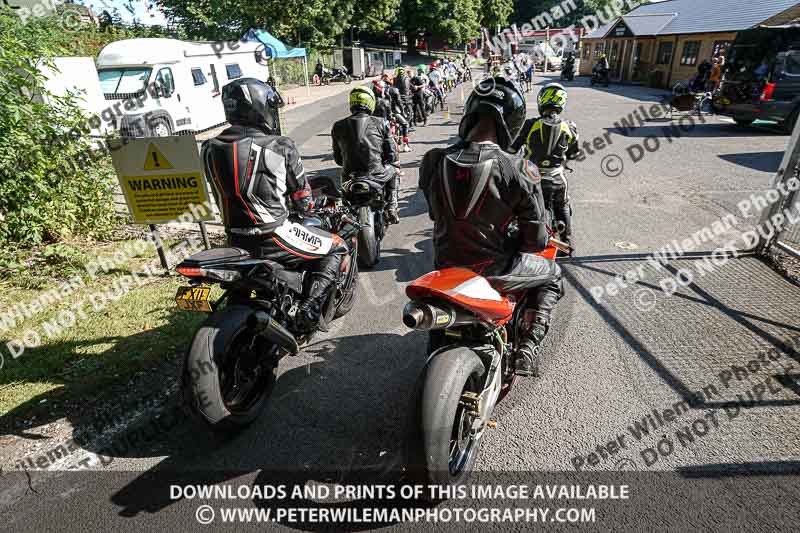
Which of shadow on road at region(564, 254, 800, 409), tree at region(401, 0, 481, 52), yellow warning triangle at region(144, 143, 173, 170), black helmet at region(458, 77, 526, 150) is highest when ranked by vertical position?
tree at region(401, 0, 481, 52)

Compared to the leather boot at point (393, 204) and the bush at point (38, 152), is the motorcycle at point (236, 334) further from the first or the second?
the bush at point (38, 152)

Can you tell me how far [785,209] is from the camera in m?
5.34

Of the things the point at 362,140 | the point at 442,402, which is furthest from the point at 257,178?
the point at 362,140

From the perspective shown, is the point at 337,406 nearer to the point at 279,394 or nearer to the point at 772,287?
the point at 279,394

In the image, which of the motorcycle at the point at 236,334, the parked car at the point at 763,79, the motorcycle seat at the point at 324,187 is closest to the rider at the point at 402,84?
the parked car at the point at 763,79

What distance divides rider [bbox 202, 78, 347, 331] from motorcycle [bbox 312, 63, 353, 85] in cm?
3198

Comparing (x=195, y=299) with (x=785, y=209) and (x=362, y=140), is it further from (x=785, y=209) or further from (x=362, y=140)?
(x=785, y=209)

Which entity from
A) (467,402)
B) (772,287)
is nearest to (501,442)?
(467,402)

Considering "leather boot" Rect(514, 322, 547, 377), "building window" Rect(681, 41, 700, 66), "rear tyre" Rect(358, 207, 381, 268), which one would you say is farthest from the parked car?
"leather boot" Rect(514, 322, 547, 377)

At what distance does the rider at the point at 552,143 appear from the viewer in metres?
5.26

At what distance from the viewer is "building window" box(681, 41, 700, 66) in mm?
23703

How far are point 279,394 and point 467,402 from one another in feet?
5.48

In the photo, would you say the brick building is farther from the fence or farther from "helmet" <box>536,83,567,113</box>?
"helmet" <box>536,83,567,113</box>

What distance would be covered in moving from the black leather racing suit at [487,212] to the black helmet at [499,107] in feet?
0.35
